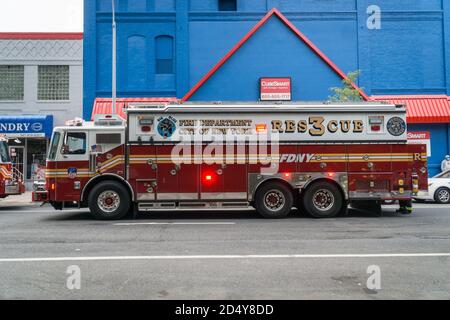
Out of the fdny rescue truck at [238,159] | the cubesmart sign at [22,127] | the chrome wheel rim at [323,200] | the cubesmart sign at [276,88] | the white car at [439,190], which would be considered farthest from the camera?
the cubesmart sign at [22,127]

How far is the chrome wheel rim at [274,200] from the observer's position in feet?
39.2

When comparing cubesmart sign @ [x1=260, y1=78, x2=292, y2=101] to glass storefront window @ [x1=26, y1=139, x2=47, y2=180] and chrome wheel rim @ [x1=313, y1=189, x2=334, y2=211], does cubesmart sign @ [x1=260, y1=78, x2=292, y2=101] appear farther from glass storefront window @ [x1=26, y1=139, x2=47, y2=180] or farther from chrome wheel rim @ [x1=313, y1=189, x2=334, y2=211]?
glass storefront window @ [x1=26, y1=139, x2=47, y2=180]

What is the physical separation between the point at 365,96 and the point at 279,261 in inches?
667

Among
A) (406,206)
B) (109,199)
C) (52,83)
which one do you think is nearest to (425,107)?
(406,206)

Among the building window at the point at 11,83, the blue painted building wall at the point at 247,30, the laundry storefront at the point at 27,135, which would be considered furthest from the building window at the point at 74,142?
the building window at the point at 11,83

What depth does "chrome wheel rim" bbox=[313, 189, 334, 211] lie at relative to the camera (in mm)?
12031

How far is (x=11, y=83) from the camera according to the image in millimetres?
24312

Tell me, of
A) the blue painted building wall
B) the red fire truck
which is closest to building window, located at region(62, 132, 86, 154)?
the red fire truck

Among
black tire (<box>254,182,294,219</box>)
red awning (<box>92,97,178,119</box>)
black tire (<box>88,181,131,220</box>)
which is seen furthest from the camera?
red awning (<box>92,97,178,119</box>)

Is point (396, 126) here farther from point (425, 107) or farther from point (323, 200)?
point (425, 107)

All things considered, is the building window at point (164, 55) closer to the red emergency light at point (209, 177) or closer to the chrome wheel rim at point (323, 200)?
the red emergency light at point (209, 177)

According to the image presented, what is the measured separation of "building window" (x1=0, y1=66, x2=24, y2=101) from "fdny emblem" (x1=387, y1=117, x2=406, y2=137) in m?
20.9

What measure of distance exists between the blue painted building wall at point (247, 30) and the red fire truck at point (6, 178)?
24.7 feet

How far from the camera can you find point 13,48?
24203 millimetres
